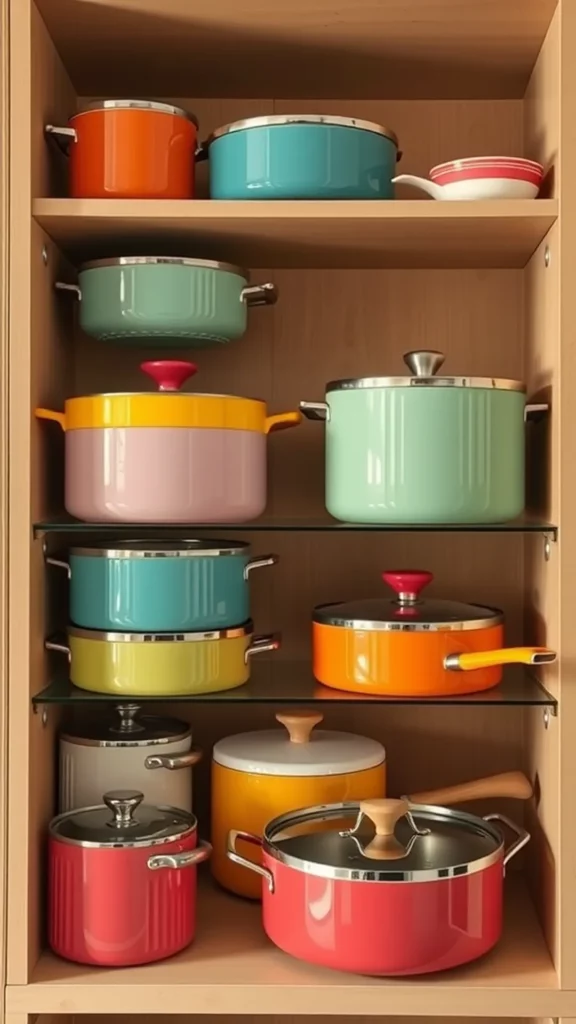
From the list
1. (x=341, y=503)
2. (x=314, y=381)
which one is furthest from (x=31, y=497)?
(x=314, y=381)

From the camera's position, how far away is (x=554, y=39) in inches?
46.8

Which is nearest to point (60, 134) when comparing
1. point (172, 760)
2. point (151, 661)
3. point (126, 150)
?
point (126, 150)

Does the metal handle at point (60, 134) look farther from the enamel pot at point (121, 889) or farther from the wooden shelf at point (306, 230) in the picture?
the enamel pot at point (121, 889)

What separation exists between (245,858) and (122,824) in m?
0.15

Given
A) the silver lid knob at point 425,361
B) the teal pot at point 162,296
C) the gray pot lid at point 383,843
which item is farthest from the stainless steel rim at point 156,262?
the gray pot lid at point 383,843

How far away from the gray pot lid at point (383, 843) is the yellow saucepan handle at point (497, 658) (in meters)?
0.15

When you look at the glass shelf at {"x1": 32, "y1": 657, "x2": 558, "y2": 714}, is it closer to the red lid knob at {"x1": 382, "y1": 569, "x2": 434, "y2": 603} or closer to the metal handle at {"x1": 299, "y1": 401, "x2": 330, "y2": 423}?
the red lid knob at {"x1": 382, "y1": 569, "x2": 434, "y2": 603}

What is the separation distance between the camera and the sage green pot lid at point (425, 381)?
45.3 inches

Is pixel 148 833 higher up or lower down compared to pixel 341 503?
lower down

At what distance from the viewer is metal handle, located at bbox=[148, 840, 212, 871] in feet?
3.75

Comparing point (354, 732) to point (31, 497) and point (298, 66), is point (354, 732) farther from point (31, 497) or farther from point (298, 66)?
point (298, 66)

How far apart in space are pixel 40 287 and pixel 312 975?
742mm

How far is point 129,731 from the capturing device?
1328 mm

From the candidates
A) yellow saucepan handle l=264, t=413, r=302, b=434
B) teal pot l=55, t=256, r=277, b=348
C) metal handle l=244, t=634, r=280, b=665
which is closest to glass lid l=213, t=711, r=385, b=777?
metal handle l=244, t=634, r=280, b=665
